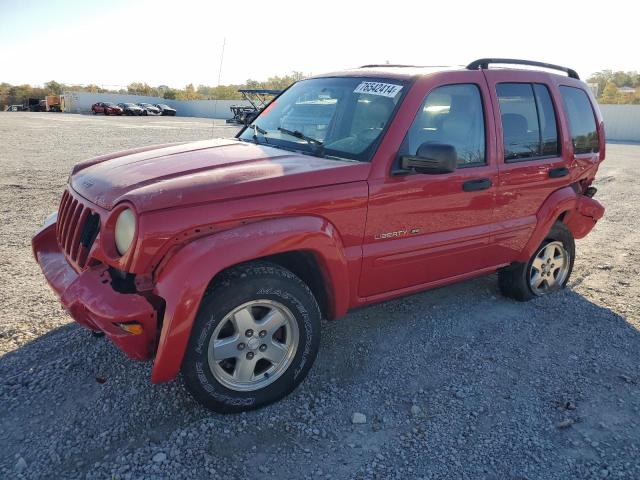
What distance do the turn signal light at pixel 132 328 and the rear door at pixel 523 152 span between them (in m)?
2.66

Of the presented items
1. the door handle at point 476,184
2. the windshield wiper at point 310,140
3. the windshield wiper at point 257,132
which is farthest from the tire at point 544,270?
the windshield wiper at point 257,132

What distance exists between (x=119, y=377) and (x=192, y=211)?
51.1 inches

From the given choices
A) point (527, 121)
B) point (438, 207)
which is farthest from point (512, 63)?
point (438, 207)

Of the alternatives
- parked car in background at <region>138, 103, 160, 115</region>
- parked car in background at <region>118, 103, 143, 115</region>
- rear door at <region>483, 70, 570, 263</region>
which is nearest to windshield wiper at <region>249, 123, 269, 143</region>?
rear door at <region>483, 70, 570, 263</region>

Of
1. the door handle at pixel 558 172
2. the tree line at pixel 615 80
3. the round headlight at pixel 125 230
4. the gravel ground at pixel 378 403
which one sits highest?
the tree line at pixel 615 80

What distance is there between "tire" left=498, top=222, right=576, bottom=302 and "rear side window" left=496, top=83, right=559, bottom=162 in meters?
0.80

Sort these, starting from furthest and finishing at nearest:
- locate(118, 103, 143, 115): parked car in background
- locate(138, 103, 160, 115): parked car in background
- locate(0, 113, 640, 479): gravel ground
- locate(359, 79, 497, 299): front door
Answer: locate(138, 103, 160, 115): parked car in background → locate(118, 103, 143, 115): parked car in background → locate(359, 79, 497, 299): front door → locate(0, 113, 640, 479): gravel ground

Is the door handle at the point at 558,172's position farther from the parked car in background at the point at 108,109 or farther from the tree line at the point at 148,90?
the tree line at the point at 148,90

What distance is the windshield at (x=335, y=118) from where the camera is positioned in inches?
129

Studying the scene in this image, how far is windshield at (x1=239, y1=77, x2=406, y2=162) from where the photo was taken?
327cm

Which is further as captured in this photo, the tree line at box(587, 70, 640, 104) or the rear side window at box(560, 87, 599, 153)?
the tree line at box(587, 70, 640, 104)

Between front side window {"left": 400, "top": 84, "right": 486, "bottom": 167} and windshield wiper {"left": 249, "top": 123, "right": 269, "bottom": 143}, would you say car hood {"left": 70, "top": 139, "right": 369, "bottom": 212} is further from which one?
front side window {"left": 400, "top": 84, "right": 486, "bottom": 167}

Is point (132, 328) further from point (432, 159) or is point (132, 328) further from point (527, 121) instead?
point (527, 121)

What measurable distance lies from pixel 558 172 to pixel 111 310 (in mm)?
3622
